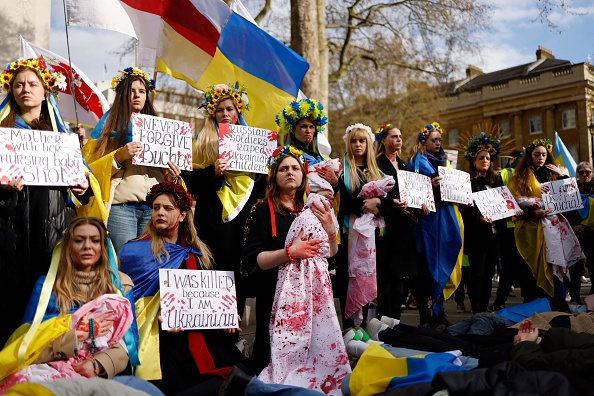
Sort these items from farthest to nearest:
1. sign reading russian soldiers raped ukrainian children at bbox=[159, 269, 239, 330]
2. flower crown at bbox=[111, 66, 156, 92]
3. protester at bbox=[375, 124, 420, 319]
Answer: protester at bbox=[375, 124, 420, 319], flower crown at bbox=[111, 66, 156, 92], sign reading russian soldiers raped ukrainian children at bbox=[159, 269, 239, 330]

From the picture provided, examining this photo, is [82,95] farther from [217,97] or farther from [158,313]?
[158,313]

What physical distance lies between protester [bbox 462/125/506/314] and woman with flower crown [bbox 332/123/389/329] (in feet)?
5.33

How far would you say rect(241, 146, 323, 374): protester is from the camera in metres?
4.71

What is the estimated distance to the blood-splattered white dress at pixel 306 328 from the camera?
4.50m

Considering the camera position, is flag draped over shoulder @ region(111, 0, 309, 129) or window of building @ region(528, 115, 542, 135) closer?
flag draped over shoulder @ region(111, 0, 309, 129)

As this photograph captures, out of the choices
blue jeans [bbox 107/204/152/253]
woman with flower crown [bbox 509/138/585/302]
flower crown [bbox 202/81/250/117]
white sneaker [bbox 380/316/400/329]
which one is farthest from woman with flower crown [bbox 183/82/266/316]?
woman with flower crown [bbox 509/138/585/302]

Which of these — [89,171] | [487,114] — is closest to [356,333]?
[89,171]

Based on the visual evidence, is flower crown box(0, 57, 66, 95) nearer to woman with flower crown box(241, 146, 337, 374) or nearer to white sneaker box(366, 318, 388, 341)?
woman with flower crown box(241, 146, 337, 374)

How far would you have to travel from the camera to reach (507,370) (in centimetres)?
371

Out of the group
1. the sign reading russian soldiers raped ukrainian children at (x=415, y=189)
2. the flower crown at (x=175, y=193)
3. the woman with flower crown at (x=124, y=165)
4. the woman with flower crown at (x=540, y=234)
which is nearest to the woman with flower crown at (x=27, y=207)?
the woman with flower crown at (x=124, y=165)

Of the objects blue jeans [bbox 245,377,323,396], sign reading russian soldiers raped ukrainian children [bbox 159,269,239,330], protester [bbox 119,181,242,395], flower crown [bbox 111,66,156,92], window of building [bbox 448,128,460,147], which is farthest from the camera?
window of building [bbox 448,128,460,147]

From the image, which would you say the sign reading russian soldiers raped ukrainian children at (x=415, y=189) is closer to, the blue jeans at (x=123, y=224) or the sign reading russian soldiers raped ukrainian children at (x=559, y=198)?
the sign reading russian soldiers raped ukrainian children at (x=559, y=198)

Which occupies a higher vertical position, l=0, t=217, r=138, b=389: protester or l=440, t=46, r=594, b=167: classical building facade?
l=440, t=46, r=594, b=167: classical building facade

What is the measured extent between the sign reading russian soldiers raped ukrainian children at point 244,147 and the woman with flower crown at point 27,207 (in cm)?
137
